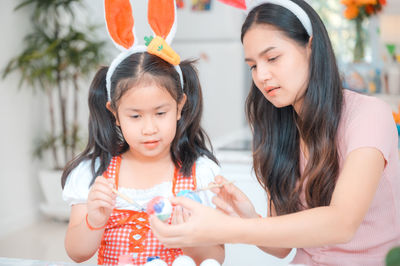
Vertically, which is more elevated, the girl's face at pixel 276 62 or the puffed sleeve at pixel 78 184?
the girl's face at pixel 276 62

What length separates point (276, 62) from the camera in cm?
103

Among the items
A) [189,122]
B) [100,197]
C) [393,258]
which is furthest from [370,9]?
[393,258]

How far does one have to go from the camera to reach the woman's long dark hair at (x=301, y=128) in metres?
1.07

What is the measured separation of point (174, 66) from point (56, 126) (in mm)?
2544

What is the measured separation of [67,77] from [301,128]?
233 cm

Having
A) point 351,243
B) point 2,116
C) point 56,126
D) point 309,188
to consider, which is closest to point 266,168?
point 309,188

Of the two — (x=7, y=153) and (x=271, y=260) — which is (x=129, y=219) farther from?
(x=7, y=153)

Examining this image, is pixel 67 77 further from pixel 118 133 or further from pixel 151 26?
pixel 151 26

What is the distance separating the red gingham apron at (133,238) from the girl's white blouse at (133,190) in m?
0.02

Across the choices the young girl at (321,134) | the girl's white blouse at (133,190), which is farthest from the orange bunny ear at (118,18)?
the girl's white blouse at (133,190)

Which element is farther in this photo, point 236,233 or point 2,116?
point 2,116

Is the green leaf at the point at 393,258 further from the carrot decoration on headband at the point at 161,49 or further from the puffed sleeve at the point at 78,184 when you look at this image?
the puffed sleeve at the point at 78,184

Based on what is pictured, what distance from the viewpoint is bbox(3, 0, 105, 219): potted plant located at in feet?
10.1

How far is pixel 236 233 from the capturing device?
2.69ft
